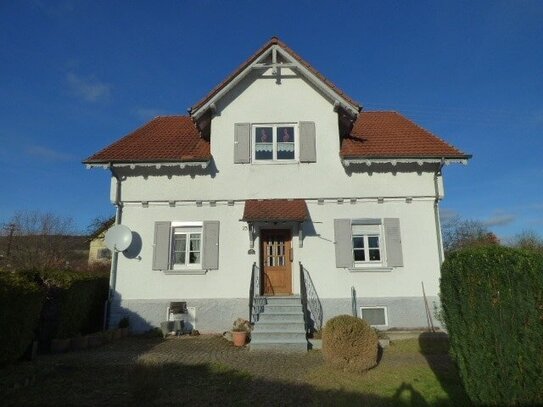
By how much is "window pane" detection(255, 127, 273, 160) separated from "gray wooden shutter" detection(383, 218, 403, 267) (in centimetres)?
458

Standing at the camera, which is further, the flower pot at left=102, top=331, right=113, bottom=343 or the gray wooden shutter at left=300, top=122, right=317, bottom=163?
the gray wooden shutter at left=300, top=122, right=317, bottom=163

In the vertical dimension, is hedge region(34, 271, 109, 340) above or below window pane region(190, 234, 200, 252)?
below

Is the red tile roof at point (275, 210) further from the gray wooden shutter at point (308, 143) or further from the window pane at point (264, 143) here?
the window pane at point (264, 143)

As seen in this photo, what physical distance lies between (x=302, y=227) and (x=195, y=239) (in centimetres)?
364

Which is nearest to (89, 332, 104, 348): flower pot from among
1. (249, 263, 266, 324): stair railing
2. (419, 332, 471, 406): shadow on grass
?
(249, 263, 266, 324): stair railing

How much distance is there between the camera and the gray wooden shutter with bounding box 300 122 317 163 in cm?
1264

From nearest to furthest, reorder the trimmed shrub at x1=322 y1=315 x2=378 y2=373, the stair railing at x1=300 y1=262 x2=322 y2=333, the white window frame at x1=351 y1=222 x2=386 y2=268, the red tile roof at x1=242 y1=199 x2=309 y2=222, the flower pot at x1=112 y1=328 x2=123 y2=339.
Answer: the trimmed shrub at x1=322 y1=315 x2=378 y2=373
the flower pot at x1=112 y1=328 x2=123 y2=339
the red tile roof at x1=242 y1=199 x2=309 y2=222
the stair railing at x1=300 y1=262 x2=322 y2=333
the white window frame at x1=351 y1=222 x2=386 y2=268

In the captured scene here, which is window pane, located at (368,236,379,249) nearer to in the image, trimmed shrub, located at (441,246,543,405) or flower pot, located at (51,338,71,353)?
trimmed shrub, located at (441,246,543,405)

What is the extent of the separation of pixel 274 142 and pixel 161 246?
17.1 feet

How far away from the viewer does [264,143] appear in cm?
1298

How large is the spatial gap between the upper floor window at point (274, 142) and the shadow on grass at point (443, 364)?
6899 millimetres

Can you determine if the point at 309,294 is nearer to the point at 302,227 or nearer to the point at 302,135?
the point at 302,227

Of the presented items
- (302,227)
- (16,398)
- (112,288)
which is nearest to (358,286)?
(302,227)

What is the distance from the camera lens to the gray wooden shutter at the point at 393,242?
12.0 m
